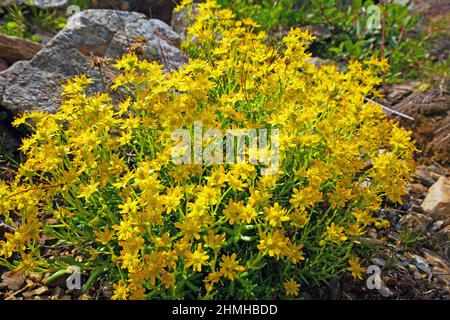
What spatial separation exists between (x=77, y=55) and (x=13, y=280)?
5.66 feet

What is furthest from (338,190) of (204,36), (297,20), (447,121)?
(297,20)

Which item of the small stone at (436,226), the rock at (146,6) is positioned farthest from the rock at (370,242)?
the rock at (146,6)

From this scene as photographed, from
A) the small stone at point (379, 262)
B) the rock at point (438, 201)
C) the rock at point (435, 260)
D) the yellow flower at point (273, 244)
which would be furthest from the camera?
the rock at point (438, 201)

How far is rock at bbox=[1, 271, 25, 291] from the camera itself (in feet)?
8.24

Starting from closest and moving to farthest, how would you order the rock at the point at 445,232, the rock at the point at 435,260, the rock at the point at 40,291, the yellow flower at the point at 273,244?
1. the yellow flower at the point at 273,244
2. the rock at the point at 40,291
3. the rock at the point at 435,260
4. the rock at the point at 445,232

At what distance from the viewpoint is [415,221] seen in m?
3.13

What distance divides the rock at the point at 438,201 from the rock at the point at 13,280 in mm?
2531

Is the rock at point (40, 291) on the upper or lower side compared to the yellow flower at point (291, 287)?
lower

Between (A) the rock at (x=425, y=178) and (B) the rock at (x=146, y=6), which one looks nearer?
(A) the rock at (x=425, y=178)

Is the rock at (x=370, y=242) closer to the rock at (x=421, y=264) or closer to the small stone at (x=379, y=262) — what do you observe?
the small stone at (x=379, y=262)

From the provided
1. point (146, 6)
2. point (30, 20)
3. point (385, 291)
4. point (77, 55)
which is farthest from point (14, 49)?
point (385, 291)

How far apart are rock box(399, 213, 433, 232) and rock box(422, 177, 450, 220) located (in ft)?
0.21

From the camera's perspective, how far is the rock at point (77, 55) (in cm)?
318

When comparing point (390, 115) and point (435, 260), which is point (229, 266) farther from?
point (390, 115)
